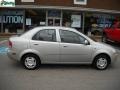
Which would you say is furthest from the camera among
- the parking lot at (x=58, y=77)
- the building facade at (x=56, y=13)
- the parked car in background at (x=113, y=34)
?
the building facade at (x=56, y=13)

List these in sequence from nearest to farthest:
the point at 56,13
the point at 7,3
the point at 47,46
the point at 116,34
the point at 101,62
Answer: the point at 47,46, the point at 101,62, the point at 116,34, the point at 7,3, the point at 56,13

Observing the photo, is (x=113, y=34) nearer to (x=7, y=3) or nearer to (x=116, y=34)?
(x=116, y=34)

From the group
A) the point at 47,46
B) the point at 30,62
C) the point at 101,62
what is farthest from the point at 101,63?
the point at 30,62

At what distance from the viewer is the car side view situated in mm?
9812

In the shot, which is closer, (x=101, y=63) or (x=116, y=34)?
(x=101, y=63)

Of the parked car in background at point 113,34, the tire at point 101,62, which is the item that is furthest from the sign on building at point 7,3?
the tire at point 101,62

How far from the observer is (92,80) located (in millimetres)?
8578

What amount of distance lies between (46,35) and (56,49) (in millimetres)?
642

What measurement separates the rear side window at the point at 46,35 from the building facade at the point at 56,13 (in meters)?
15.9

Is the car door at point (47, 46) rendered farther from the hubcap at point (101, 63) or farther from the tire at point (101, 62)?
the hubcap at point (101, 63)

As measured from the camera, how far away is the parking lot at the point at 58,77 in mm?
7738

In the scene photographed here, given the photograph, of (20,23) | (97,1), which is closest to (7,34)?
(20,23)

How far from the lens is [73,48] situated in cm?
991

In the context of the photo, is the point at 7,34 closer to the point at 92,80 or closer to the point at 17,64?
the point at 17,64
